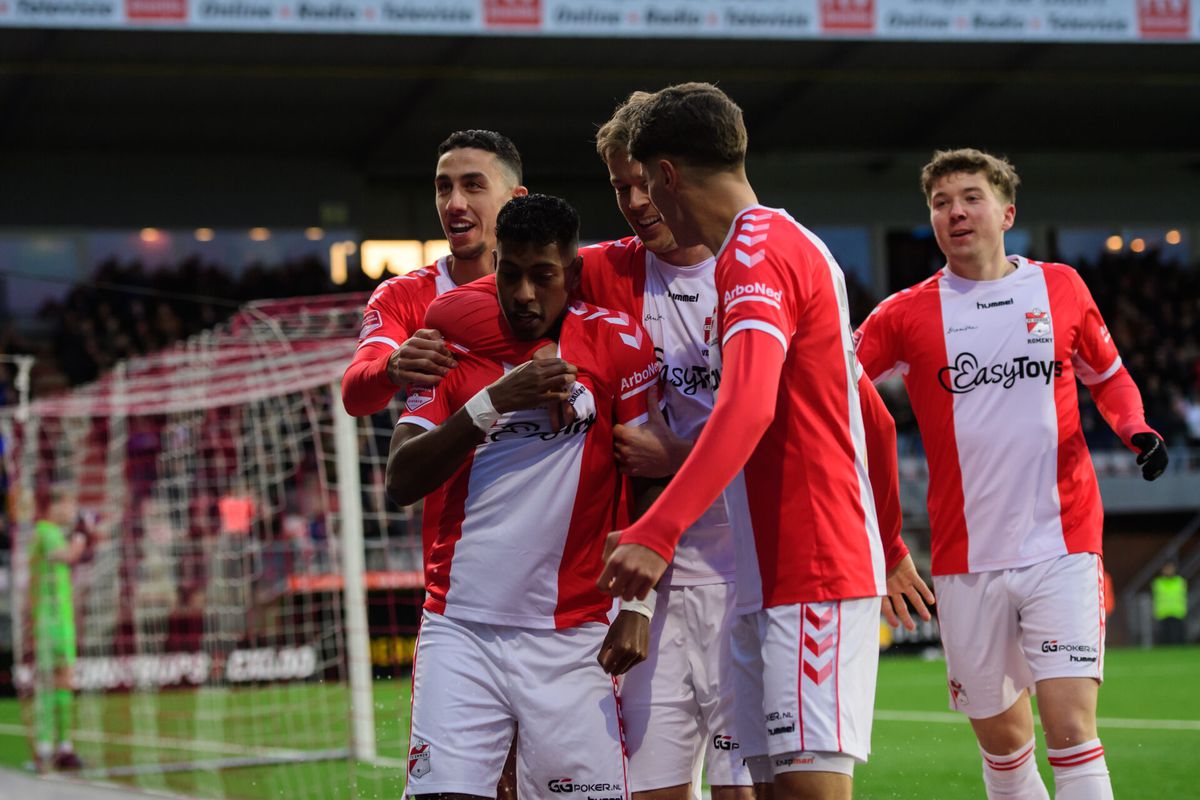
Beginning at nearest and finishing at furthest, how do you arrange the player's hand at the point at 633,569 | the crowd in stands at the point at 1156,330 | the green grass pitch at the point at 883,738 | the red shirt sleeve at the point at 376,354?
the player's hand at the point at 633,569 < the red shirt sleeve at the point at 376,354 < the green grass pitch at the point at 883,738 < the crowd in stands at the point at 1156,330

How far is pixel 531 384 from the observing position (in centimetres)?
343

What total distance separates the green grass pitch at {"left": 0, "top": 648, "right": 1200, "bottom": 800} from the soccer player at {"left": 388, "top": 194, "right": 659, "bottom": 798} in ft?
11.7

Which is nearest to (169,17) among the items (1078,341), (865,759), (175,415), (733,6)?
(175,415)

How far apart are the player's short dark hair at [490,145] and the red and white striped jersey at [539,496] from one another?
89cm

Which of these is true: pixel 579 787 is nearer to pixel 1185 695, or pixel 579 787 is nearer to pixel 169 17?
pixel 1185 695

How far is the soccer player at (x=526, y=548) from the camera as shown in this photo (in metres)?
3.58

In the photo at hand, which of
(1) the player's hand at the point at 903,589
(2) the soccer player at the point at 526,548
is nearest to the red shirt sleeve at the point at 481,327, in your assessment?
(2) the soccer player at the point at 526,548

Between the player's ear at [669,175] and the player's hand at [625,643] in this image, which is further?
the player's hand at [625,643]

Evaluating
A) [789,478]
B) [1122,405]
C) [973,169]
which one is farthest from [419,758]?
[973,169]

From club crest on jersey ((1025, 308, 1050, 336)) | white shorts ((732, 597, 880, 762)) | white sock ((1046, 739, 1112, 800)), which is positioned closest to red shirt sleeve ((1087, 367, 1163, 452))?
club crest on jersey ((1025, 308, 1050, 336))

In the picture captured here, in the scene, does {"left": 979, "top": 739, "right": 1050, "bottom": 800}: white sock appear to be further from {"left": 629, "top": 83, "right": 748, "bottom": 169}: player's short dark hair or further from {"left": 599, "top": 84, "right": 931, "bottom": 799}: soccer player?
{"left": 629, "top": 83, "right": 748, "bottom": 169}: player's short dark hair

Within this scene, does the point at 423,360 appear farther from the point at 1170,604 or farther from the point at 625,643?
the point at 1170,604

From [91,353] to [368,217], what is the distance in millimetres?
6068

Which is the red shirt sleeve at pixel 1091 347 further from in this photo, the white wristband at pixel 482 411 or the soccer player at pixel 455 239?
the white wristband at pixel 482 411
